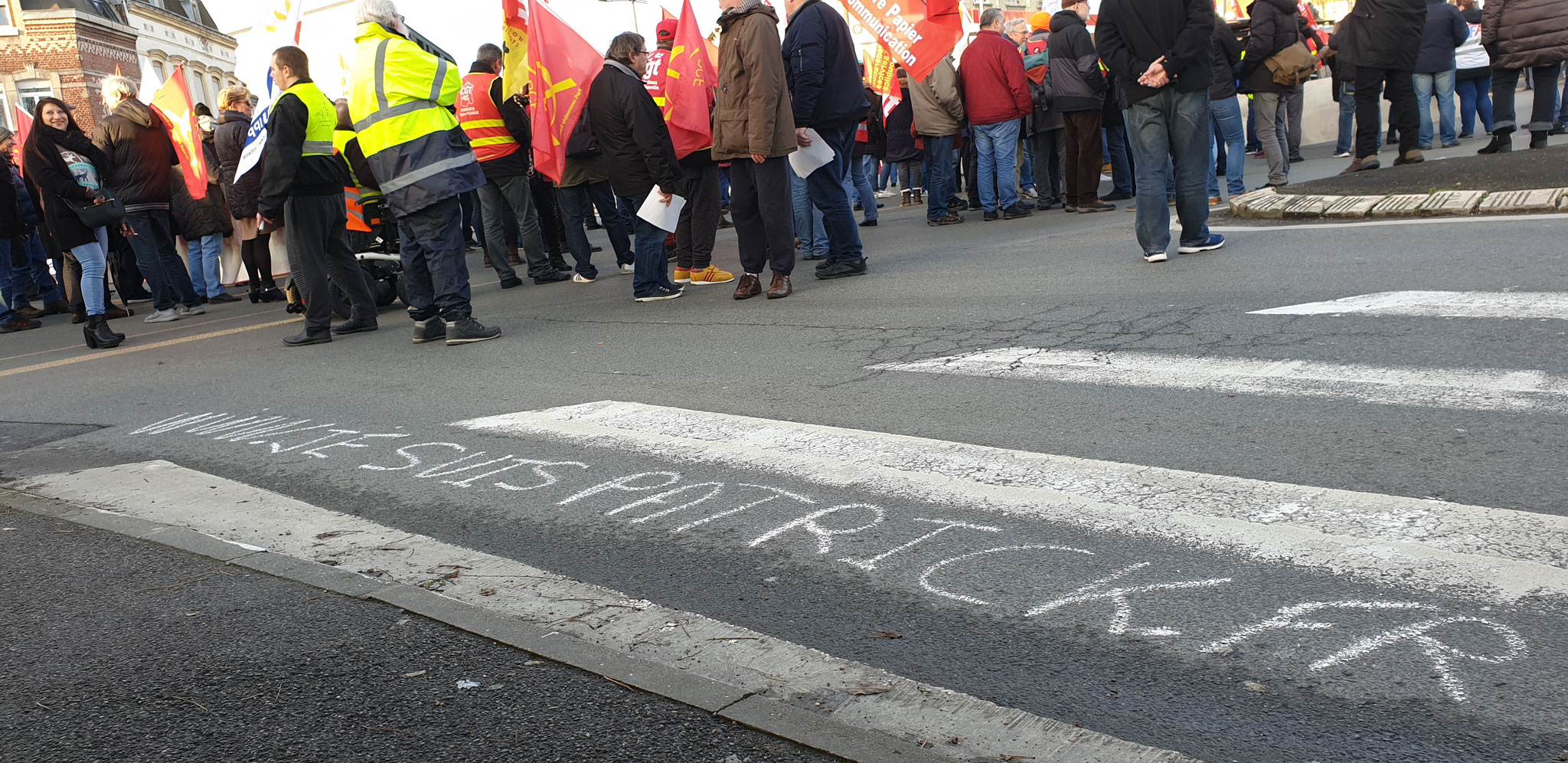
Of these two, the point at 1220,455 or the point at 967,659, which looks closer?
the point at 967,659

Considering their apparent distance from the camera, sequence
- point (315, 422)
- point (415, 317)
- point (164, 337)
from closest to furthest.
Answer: point (315, 422) < point (415, 317) < point (164, 337)

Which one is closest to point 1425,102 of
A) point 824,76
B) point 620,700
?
point 824,76

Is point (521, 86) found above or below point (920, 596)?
above

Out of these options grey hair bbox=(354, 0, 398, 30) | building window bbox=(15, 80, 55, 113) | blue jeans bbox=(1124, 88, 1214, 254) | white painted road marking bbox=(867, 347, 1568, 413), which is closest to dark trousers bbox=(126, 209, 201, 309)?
grey hair bbox=(354, 0, 398, 30)

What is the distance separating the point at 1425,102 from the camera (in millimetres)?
15188

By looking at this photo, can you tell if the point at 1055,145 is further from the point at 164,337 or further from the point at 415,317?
the point at 164,337

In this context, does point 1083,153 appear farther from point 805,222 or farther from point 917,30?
point 805,222

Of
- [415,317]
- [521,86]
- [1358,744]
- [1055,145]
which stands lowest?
[1358,744]

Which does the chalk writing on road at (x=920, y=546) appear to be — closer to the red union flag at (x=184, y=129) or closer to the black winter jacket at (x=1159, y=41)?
the black winter jacket at (x=1159, y=41)

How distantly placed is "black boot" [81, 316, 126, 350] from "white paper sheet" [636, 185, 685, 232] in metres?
4.80

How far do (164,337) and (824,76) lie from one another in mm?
6150

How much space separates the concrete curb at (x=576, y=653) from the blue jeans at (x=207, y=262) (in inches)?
412

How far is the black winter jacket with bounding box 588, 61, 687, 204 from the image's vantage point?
8852mm

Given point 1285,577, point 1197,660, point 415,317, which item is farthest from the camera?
point 415,317
